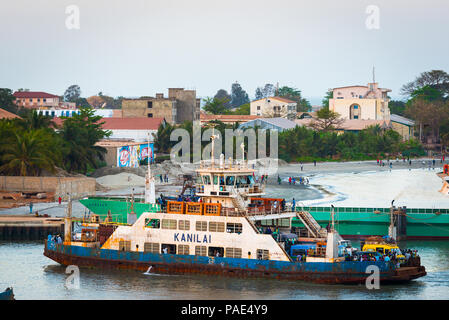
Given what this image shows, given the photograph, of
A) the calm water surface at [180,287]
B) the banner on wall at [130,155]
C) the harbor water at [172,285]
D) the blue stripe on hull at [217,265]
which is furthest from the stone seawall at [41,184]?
the calm water surface at [180,287]

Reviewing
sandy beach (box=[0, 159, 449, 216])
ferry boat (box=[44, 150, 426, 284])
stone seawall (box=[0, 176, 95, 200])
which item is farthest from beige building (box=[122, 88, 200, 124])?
ferry boat (box=[44, 150, 426, 284])

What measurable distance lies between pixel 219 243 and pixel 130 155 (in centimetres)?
5490

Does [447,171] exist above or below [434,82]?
below

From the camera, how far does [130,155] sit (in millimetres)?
97125

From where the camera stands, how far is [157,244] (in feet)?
147

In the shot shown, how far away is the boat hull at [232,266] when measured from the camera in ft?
137

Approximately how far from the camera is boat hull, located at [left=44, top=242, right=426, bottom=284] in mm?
41812

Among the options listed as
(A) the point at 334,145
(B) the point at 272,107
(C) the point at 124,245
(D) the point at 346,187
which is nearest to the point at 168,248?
(C) the point at 124,245

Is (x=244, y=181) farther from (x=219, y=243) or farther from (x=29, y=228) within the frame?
(x=29, y=228)

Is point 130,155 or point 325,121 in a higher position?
point 325,121
